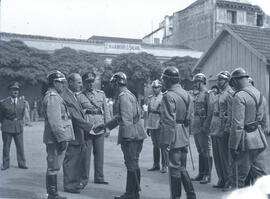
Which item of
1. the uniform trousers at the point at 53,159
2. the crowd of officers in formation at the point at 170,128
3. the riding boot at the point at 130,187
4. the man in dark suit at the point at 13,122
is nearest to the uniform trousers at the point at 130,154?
the crowd of officers in formation at the point at 170,128

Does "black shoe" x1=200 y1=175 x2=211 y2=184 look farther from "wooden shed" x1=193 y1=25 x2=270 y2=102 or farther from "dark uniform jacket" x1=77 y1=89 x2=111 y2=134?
"wooden shed" x1=193 y1=25 x2=270 y2=102

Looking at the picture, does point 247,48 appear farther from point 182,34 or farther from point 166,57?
point 182,34

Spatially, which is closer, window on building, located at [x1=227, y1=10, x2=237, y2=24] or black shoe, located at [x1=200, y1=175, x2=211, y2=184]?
black shoe, located at [x1=200, y1=175, x2=211, y2=184]

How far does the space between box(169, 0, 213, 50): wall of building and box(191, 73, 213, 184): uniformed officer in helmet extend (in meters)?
42.1

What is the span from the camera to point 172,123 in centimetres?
607

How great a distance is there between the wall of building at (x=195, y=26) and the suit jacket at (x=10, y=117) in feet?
137

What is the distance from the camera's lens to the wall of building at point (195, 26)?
50000 millimetres

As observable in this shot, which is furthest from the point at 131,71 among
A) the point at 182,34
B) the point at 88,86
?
the point at 88,86

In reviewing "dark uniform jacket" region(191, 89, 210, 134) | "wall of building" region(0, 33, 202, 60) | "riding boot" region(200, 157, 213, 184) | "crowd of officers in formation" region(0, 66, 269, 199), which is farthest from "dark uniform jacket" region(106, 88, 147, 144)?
"wall of building" region(0, 33, 202, 60)

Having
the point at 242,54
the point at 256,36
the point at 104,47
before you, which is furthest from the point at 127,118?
the point at 104,47

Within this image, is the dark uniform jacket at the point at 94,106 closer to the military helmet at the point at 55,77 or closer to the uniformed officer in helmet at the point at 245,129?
the military helmet at the point at 55,77

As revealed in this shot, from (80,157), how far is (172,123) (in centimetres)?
237

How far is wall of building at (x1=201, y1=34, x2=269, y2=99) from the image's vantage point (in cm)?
1695

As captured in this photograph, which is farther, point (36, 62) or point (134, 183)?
point (36, 62)
